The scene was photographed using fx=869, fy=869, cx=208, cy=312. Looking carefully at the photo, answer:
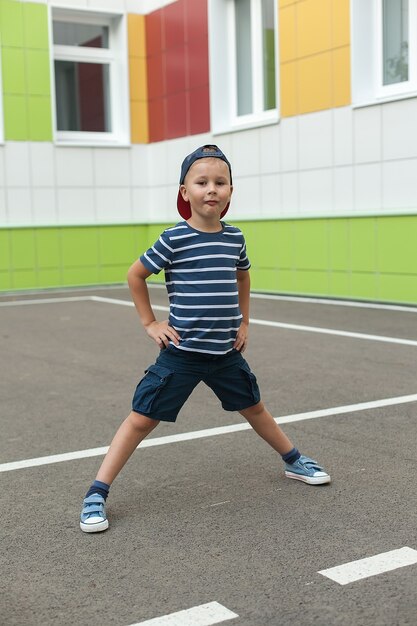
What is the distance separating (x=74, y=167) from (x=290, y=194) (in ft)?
13.0

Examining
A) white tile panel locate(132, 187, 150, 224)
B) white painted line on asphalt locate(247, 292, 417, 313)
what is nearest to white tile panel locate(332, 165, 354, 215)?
white painted line on asphalt locate(247, 292, 417, 313)

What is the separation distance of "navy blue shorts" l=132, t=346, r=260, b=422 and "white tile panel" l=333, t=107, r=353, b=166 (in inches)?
295

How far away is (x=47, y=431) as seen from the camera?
193 inches

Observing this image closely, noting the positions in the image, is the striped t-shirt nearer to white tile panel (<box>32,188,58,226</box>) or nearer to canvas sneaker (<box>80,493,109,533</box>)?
canvas sneaker (<box>80,493,109,533</box>)

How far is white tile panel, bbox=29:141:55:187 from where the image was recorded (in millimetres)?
13453

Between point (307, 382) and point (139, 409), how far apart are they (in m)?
2.76

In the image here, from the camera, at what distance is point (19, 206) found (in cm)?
1339

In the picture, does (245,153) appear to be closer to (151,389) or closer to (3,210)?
(3,210)

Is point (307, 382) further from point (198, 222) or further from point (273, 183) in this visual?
point (273, 183)

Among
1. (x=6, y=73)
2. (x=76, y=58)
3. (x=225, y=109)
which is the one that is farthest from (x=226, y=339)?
(x=76, y=58)

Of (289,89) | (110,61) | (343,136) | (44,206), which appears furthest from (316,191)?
(110,61)

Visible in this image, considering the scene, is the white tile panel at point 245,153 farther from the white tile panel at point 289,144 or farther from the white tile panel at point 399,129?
the white tile panel at point 399,129

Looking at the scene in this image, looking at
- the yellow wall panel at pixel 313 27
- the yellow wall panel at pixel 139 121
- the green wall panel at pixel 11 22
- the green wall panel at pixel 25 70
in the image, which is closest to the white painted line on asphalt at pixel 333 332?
the yellow wall panel at pixel 313 27

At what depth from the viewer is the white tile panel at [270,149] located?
11.8 metres
